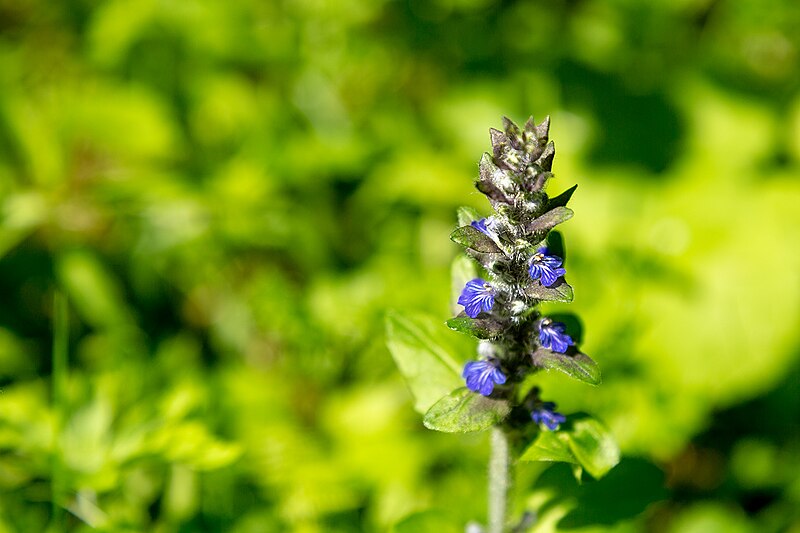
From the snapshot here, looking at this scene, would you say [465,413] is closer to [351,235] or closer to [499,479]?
[499,479]

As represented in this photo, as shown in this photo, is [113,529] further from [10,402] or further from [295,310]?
[295,310]

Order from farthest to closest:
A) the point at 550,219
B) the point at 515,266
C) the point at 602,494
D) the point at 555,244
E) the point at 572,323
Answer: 1. the point at 602,494
2. the point at 572,323
3. the point at 555,244
4. the point at 515,266
5. the point at 550,219

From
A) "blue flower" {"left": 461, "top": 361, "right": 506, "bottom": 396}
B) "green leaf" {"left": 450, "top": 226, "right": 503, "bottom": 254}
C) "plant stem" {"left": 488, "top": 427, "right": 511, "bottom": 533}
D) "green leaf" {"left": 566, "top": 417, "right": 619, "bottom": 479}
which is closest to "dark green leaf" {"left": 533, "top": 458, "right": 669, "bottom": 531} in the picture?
"plant stem" {"left": 488, "top": 427, "right": 511, "bottom": 533}

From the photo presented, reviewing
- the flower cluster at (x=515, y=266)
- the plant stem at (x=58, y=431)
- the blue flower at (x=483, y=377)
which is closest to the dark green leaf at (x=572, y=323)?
the flower cluster at (x=515, y=266)

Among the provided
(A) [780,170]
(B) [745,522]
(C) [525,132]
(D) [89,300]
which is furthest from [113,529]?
(A) [780,170]

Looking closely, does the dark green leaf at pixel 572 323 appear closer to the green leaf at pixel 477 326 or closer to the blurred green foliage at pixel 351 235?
the green leaf at pixel 477 326

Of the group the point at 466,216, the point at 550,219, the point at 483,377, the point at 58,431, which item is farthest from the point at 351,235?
the point at 550,219

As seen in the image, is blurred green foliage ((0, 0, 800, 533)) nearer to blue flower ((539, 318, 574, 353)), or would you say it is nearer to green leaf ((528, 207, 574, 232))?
blue flower ((539, 318, 574, 353))
